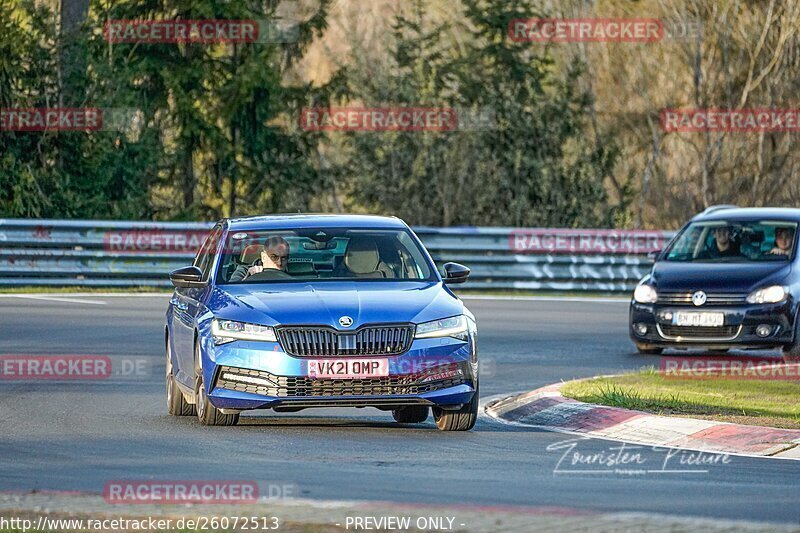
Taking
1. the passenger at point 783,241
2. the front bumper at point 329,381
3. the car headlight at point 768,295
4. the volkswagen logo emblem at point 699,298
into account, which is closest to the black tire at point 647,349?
the volkswagen logo emblem at point 699,298

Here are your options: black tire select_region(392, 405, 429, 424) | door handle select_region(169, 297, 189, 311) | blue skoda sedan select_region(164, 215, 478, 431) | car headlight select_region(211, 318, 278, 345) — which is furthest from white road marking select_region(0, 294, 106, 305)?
car headlight select_region(211, 318, 278, 345)

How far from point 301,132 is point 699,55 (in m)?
9.53

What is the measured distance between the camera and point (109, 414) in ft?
46.0

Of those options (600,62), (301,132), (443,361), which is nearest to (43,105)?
(301,132)

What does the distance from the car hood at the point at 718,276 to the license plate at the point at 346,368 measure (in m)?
7.89

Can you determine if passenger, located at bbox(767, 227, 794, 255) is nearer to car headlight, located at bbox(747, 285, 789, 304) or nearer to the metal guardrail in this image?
car headlight, located at bbox(747, 285, 789, 304)

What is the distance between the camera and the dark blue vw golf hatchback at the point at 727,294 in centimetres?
1917

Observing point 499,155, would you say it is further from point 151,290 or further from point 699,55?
point 151,290

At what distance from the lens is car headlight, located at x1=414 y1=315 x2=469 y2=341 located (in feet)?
40.8

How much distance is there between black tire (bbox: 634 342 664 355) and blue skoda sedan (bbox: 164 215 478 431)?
710 cm

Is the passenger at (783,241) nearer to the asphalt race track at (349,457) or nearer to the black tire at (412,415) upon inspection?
the asphalt race track at (349,457)

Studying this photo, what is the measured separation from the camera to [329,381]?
12219mm

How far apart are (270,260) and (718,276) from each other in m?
7.52

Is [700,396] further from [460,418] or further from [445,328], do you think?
[445,328]
